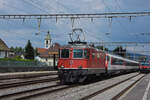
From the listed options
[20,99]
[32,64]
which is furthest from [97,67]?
[32,64]

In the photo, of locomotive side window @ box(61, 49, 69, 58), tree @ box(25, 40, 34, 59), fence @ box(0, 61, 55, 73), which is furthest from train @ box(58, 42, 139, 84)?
tree @ box(25, 40, 34, 59)

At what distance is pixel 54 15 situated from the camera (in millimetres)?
22266

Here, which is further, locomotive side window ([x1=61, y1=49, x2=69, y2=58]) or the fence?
the fence

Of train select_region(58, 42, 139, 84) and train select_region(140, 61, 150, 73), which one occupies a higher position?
train select_region(58, 42, 139, 84)

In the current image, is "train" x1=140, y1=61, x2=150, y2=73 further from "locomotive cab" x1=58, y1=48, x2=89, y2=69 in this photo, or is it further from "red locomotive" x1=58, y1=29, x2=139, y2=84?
"locomotive cab" x1=58, y1=48, x2=89, y2=69

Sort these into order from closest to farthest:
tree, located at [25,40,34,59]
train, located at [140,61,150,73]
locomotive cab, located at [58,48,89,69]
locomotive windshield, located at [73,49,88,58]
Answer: locomotive cab, located at [58,48,89,69], locomotive windshield, located at [73,49,88,58], train, located at [140,61,150,73], tree, located at [25,40,34,59]

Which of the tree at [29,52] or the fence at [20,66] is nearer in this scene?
the fence at [20,66]

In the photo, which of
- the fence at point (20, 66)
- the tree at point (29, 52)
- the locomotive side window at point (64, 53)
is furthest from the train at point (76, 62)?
the tree at point (29, 52)

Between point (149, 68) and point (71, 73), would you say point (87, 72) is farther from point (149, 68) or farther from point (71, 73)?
point (149, 68)

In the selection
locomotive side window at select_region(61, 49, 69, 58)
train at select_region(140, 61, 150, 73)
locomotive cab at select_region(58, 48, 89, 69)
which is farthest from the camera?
train at select_region(140, 61, 150, 73)

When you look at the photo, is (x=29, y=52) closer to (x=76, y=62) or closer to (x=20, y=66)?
(x=20, y=66)

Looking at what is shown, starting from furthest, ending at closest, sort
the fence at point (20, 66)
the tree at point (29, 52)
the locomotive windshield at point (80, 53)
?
the tree at point (29, 52) → the fence at point (20, 66) → the locomotive windshield at point (80, 53)

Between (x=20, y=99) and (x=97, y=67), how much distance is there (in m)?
10.4

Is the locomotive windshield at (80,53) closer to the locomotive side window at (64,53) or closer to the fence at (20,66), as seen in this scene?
the locomotive side window at (64,53)
